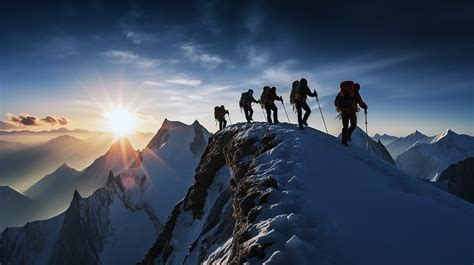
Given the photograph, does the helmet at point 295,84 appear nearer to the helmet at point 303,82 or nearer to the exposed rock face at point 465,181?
the helmet at point 303,82

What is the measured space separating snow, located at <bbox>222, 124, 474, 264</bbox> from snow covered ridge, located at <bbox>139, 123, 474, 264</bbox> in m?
0.03

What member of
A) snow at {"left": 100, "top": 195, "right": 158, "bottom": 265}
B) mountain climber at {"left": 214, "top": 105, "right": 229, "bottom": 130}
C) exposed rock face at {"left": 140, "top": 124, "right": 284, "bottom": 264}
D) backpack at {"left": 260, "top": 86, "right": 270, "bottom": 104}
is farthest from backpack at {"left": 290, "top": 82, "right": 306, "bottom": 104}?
A: snow at {"left": 100, "top": 195, "right": 158, "bottom": 265}

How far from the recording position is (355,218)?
1108 centimetres

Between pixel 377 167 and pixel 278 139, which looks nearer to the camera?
pixel 377 167

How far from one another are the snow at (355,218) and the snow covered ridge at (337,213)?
27 mm

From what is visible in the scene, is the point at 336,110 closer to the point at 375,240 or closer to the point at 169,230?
the point at 375,240

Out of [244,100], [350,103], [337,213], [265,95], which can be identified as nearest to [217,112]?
[244,100]

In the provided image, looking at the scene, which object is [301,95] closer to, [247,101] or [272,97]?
[272,97]

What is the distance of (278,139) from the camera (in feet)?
68.6

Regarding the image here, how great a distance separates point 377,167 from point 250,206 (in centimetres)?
741

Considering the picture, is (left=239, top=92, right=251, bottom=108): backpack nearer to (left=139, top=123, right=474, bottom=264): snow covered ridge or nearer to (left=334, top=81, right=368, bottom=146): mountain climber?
(left=139, top=123, right=474, bottom=264): snow covered ridge

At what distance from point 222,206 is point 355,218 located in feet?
66.7

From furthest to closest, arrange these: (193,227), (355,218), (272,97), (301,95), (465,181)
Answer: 1. (465,181)
2. (193,227)
3. (272,97)
4. (301,95)
5. (355,218)

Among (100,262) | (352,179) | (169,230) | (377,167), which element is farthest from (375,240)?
(100,262)
